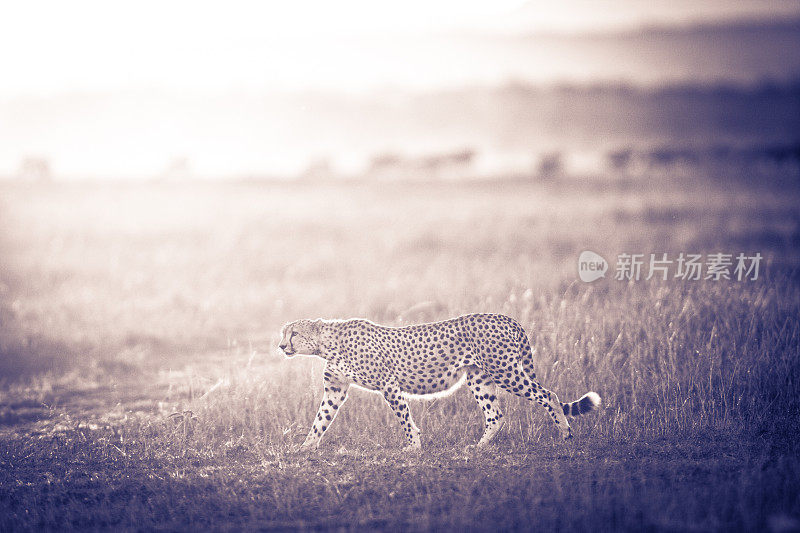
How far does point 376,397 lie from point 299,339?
4.16 ft

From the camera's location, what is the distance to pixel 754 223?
54.2 ft

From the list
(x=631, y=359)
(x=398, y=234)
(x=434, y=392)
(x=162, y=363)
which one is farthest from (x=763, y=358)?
(x=398, y=234)

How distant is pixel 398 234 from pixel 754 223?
7759 mm

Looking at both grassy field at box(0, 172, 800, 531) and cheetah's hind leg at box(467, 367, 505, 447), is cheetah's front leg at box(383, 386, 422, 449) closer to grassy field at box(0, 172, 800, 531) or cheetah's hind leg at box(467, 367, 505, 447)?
grassy field at box(0, 172, 800, 531)

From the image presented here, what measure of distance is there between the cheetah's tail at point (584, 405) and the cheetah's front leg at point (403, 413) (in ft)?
4.44

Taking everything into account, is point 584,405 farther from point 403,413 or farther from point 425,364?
point 403,413

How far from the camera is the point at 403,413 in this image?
6648 millimetres

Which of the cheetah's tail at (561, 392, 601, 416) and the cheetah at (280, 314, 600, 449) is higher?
the cheetah at (280, 314, 600, 449)

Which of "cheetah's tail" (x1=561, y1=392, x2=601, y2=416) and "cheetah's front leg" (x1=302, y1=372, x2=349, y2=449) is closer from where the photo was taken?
"cheetah's tail" (x1=561, y1=392, x2=601, y2=416)

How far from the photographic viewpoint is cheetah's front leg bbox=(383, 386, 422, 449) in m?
6.65

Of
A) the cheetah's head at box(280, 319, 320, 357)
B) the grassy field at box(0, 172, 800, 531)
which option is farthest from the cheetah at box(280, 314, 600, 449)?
the grassy field at box(0, 172, 800, 531)

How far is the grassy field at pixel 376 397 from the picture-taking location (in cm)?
588

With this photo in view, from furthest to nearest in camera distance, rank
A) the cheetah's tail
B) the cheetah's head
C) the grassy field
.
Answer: the cheetah's head → the cheetah's tail → the grassy field

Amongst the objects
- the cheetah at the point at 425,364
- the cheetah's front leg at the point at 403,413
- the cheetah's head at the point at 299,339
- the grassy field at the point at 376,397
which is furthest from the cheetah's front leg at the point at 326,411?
the cheetah's front leg at the point at 403,413
